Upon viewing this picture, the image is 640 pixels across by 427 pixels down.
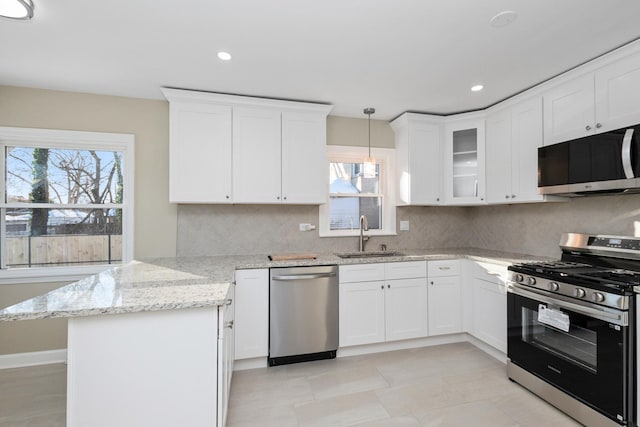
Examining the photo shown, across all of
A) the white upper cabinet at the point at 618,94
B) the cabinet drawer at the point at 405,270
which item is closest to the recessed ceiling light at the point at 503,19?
the white upper cabinet at the point at 618,94

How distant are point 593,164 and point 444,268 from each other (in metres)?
1.49

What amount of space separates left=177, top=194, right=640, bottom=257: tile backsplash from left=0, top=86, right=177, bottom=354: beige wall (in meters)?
0.22

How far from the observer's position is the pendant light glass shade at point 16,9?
156cm

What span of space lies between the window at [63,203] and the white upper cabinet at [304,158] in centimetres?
153

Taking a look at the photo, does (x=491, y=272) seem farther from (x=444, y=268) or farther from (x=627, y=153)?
(x=627, y=153)

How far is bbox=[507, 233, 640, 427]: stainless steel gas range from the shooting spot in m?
1.72

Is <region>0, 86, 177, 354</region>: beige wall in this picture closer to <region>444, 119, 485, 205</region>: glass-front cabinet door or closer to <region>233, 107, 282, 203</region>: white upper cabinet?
<region>233, 107, 282, 203</region>: white upper cabinet

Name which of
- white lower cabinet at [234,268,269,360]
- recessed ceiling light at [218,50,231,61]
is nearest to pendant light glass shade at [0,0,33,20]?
recessed ceiling light at [218,50,231,61]

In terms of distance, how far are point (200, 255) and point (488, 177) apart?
3.14 metres

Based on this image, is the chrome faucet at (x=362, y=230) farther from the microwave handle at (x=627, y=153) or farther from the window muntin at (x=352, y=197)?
the microwave handle at (x=627, y=153)

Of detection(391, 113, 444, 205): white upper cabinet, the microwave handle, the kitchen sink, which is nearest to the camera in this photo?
the microwave handle

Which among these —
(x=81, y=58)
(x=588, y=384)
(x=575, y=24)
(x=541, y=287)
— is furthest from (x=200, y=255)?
(x=575, y=24)

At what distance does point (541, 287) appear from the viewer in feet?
7.18

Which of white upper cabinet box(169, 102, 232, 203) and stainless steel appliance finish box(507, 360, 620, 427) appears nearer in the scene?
stainless steel appliance finish box(507, 360, 620, 427)
